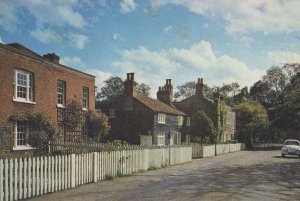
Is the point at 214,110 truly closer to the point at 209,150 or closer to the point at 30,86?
the point at 209,150

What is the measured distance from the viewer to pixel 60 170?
13.8 m

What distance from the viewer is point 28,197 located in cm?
1205

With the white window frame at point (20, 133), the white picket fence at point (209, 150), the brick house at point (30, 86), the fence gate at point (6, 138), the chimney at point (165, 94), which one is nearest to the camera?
the fence gate at point (6, 138)

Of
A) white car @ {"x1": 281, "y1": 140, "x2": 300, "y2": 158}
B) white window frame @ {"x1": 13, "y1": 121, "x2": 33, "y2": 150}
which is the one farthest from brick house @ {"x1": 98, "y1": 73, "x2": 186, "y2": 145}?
white window frame @ {"x1": 13, "y1": 121, "x2": 33, "y2": 150}

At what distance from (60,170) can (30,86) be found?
13.0 metres

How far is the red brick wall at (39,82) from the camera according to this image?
22.6 meters

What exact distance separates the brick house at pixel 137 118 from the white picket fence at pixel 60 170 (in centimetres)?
2302

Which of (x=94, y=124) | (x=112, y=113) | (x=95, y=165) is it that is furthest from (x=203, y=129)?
(x=95, y=165)

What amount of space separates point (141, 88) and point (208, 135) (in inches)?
1976

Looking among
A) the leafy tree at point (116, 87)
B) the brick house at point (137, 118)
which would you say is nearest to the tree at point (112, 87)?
the leafy tree at point (116, 87)

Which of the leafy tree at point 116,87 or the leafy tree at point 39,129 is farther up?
the leafy tree at point 116,87

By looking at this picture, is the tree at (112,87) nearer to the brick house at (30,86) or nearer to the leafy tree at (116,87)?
the leafy tree at (116,87)

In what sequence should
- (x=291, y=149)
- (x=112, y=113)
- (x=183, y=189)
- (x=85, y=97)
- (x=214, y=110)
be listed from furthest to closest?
(x=214, y=110)
(x=112, y=113)
(x=291, y=149)
(x=85, y=97)
(x=183, y=189)

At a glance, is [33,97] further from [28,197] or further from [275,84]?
[275,84]
